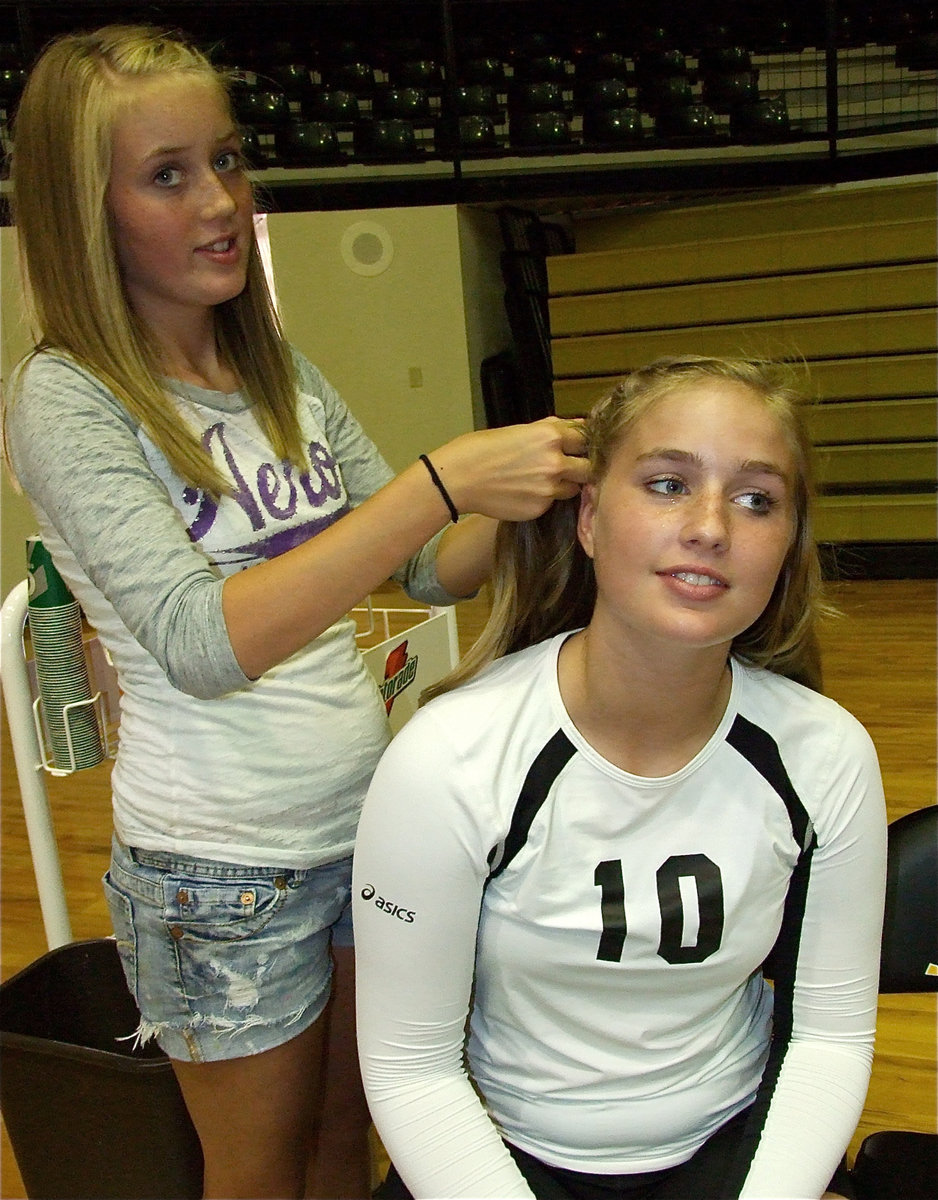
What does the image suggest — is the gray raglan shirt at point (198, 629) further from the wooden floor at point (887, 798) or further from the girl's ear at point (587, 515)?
the wooden floor at point (887, 798)

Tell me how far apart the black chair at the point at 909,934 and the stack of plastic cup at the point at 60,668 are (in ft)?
3.47

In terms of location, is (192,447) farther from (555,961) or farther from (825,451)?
(825,451)

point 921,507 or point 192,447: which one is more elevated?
point 192,447

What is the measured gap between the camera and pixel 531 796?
3.30 feet

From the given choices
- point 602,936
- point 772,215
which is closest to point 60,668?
point 602,936

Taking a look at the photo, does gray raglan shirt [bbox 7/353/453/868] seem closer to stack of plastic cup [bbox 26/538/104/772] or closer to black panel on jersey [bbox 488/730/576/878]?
black panel on jersey [bbox 488/730/576/878]

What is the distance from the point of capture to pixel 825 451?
583 cm

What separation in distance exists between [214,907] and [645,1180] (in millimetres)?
494

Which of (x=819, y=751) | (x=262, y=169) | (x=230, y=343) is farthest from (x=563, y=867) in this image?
(x=262, y=169)

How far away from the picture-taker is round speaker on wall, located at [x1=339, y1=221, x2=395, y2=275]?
613 centimetres

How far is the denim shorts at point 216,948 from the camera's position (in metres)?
1.05

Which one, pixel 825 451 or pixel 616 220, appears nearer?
pixel 825 451

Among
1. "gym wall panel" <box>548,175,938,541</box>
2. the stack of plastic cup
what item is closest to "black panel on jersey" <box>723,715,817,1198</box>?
the stack of plastic cup

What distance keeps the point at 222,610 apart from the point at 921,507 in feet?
17.3
